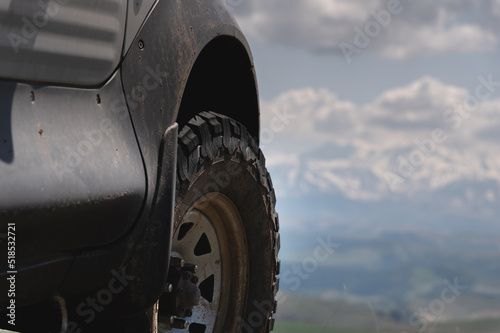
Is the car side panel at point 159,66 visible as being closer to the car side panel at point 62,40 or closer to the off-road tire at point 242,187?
the car side panel at point 62,40

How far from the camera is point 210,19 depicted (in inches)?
113

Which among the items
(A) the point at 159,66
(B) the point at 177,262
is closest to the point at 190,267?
(B) the point at 177,262

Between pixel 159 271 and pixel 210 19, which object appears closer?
pixel 159 271

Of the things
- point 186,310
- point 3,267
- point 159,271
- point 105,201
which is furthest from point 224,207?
point 3,267

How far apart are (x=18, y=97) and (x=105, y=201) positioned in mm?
393

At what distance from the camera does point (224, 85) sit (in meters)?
3.34

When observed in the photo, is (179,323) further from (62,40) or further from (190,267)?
(62,40)

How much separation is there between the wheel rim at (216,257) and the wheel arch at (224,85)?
38 centimetres

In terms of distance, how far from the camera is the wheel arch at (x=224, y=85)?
3.13 metres

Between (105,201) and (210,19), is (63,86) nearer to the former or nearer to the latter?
(105,201)

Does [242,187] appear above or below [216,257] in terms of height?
above

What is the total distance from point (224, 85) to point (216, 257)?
748mm

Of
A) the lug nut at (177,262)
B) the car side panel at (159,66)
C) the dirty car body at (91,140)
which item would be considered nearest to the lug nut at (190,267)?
the lug nut at (177,262)

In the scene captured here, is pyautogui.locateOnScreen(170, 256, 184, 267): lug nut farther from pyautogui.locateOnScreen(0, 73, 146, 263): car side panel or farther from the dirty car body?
pyautogui.locateOnScreen(0, 73, 146, 263): car side panel
